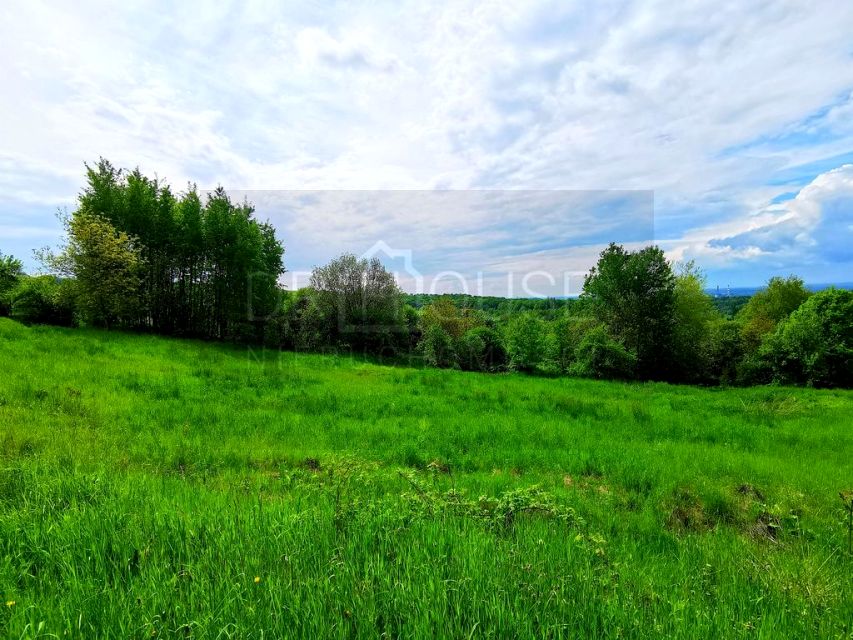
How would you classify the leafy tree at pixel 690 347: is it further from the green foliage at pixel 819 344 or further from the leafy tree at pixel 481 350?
the leafy tree at pixel 481 350

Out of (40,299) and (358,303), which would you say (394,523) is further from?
(358,303)

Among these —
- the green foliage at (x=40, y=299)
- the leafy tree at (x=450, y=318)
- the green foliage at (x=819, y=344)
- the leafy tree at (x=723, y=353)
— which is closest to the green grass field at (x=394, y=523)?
the green foliage at (x=40, y=299)

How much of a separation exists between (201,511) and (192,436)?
493cm

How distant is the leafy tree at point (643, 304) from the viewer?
28.7m

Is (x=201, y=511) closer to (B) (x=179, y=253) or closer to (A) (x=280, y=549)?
(A) (x=280, y=549)

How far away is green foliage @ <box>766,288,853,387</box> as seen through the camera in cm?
2338

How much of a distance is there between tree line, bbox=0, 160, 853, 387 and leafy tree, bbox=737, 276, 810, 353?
740mm

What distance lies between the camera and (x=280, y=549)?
2.69 meters

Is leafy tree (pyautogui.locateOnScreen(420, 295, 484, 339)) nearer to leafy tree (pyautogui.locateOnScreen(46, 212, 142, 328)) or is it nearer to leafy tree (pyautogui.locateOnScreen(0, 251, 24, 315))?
leafy tree (pyautogui.locateOnScreen(46, 212, 142, 328))

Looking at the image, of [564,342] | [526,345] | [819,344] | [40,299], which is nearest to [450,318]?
[526,345]

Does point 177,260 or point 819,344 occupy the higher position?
point 177,260

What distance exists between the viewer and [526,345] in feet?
89.1

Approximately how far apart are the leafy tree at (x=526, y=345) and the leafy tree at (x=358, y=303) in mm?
12132

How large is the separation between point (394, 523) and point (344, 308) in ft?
108
